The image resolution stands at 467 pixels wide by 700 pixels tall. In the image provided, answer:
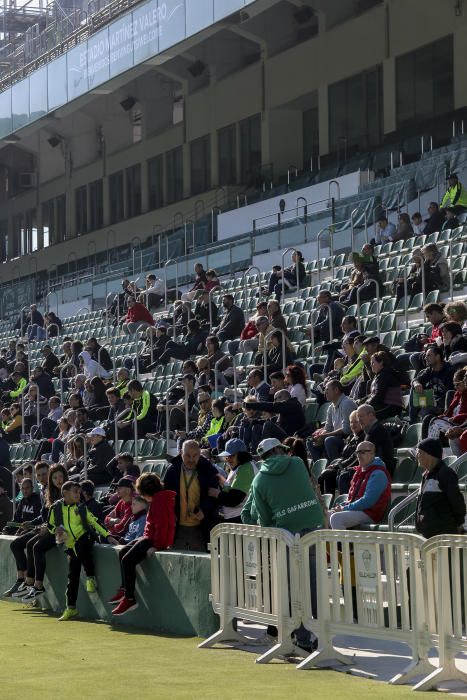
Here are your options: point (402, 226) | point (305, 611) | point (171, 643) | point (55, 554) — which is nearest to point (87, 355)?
point (402, 226)

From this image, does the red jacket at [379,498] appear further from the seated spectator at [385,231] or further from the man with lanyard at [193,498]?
the seated spectator at [385,231]

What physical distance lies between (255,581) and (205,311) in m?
14.5

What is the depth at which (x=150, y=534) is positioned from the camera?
1205 cm

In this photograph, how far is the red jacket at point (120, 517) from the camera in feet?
46.5

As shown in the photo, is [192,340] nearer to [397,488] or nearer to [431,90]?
[397,488]

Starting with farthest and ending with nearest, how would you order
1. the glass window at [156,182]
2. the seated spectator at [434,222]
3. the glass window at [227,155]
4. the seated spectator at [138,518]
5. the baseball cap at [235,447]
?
the glass window at [156,182]
the glass window at [227,155]
the seated spectator at [434,222]
the seated spectator at [138,518]
the baseball cap at [235,447]

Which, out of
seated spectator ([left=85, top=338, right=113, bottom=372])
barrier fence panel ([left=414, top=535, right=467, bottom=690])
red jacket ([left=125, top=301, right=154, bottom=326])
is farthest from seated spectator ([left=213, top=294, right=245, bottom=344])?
barrier fence panel ([left=414, top=535, right=467, bottom=690])

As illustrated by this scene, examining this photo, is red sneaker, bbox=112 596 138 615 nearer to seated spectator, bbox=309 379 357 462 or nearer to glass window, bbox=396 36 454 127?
seated spectator, bbox=309 379 357 462

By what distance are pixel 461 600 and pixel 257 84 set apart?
33.5m

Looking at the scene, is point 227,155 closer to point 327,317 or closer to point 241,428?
point 327,317

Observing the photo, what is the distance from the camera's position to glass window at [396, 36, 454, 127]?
3275cm

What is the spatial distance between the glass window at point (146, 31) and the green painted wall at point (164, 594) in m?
25.5

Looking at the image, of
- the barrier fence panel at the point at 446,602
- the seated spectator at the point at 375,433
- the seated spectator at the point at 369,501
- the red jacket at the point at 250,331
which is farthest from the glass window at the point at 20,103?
the barrier fence panel at the point at 446,602

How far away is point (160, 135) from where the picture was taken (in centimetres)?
4600
